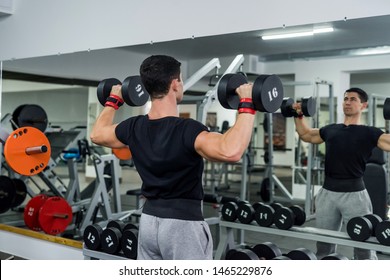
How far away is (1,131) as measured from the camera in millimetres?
2988

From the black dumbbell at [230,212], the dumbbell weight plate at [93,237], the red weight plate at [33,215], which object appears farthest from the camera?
the red weight plate at [33,215]

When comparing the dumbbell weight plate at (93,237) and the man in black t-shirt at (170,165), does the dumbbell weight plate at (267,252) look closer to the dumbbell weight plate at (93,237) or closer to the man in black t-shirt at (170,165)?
the dumbbell weight plate at (93,237)

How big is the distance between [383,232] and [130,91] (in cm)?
158

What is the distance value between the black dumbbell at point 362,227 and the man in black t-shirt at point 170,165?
4.16 ft

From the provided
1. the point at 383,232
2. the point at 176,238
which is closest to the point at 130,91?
the point at 176,238

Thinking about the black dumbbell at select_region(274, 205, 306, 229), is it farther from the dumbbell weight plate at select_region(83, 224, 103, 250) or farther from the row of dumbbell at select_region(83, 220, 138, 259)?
the dumbbell weight plate at select_region(83, 224, 103, 250)

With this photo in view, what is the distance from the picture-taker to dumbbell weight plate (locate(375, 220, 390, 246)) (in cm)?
251

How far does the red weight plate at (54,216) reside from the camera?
4.15 m

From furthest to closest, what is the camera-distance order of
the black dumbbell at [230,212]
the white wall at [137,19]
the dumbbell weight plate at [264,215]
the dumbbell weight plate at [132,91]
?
1. the black dumbbell at [230,212]
2. the dumbbell weight plate at [264,215]
3. the white wall at [137,19]
4. the dumbbell weight plate at [132,91]

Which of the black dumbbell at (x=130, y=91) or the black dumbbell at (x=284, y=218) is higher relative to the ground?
the black dumbbell at (x=130, y=91)

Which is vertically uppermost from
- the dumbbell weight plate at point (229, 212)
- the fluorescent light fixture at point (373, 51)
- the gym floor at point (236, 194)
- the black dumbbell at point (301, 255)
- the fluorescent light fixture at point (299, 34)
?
the fluorescent light fixture at point (373, 51)

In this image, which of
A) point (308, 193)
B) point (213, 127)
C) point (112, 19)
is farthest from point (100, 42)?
point (213, 127)

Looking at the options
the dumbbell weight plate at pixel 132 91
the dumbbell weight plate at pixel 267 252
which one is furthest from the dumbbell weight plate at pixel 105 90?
the dumbbell weight plate at pixel 267 252

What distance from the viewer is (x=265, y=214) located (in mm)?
3016
